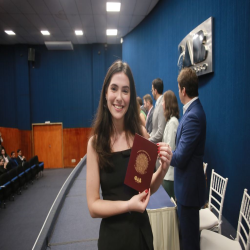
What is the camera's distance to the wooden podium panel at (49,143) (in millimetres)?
9258

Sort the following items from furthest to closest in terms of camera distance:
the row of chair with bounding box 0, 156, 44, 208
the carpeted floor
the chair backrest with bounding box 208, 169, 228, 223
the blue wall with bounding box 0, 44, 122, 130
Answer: the blue wall with bounding box 0, 44, 122, 130 → the row of chair with bounding box 0, 156, 44, 208 → the carpeted floor → the chair backrest with bounding box 208, 169, 228, 223

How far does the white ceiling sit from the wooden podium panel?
3570 millimetres

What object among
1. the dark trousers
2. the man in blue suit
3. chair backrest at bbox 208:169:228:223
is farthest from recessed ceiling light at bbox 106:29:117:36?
the dark trousers

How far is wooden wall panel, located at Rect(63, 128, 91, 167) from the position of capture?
30.4ft

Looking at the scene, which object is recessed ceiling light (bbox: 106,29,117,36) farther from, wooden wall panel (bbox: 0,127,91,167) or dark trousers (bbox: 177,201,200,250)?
dark trousers (bbox: 177,201,200,250)

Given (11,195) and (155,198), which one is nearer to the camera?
(155,198)

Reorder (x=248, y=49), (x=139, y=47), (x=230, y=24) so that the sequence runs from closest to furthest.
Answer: (x=248, y=49) → (x=230, y=24) → (x=139, y=47)

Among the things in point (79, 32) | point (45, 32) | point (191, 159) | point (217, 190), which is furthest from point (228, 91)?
point (45, 32)

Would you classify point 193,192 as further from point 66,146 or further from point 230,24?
point 66,146

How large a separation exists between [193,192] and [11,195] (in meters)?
6.28

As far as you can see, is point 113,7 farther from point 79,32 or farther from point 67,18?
point 79,32

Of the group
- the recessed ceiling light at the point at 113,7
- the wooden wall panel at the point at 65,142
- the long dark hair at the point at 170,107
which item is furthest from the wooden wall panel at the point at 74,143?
the long dark hair at the point at 170,107

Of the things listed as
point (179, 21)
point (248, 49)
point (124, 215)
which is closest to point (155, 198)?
point (124, 215)

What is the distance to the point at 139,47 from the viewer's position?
20.5 feet
